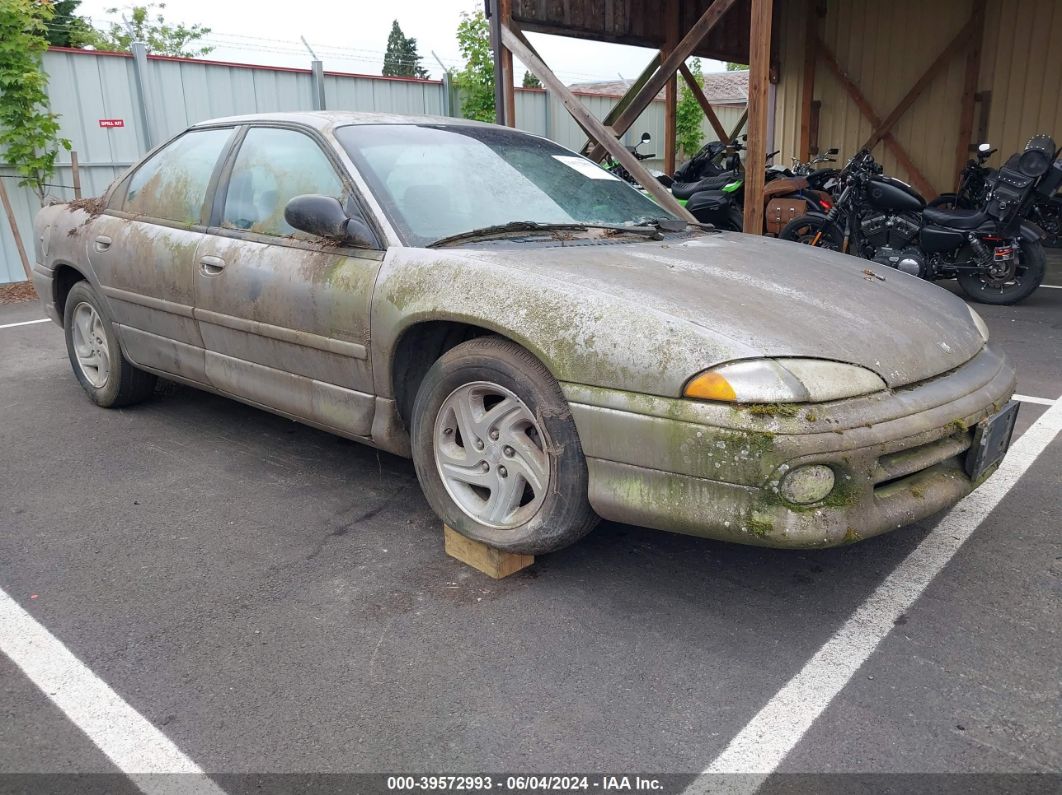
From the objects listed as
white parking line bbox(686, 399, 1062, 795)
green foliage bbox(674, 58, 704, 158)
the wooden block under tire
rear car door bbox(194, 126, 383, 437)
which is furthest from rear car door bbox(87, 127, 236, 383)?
green foliage bbox(674, 58, 704, 158)

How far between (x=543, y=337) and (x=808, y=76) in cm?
1207

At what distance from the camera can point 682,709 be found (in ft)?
7.25

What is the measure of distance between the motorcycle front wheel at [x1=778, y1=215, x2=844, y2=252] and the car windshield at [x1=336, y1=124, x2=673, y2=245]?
4478 millimetres

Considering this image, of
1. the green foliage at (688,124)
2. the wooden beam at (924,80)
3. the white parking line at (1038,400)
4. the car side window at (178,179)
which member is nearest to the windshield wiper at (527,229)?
the car side window at (178,179)

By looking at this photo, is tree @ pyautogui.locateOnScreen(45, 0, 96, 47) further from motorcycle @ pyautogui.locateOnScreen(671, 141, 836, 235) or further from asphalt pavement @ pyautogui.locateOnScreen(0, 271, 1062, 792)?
asphalt pavement @ pyautogui.locateOnScreen(0, 271, 1062, 792)

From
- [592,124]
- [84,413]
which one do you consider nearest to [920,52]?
[592,124]

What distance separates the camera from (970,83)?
11367 mm

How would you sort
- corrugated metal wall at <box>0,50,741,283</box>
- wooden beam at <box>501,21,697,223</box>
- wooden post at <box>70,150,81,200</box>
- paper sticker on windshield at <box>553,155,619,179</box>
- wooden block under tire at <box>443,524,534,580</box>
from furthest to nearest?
corrugated metal wall at <box>0,50,741,283</box>
wooden post at <box>70,150,81,200</box>
wooden beam at <box>501,21,697,223</box>
paper sticker on windshield at <box>553,155,619,179</box>
wooden block under tire at <box>443,524,534,580</box>

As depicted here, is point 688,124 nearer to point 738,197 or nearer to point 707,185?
point 707,185

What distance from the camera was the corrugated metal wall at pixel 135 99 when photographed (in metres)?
10.4

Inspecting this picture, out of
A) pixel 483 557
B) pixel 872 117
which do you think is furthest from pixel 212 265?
pixel 872 117

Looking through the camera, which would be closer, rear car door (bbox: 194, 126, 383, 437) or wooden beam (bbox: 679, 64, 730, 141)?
rear car door (bbox: 194, 126, 383, 437)

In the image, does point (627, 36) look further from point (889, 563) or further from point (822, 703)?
point (822, 703)

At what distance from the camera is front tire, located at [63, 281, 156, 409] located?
4656mm
